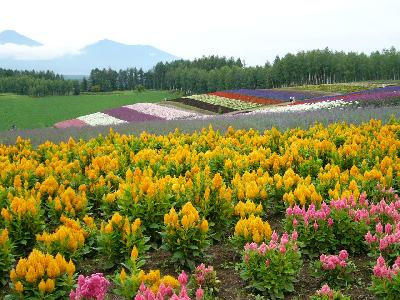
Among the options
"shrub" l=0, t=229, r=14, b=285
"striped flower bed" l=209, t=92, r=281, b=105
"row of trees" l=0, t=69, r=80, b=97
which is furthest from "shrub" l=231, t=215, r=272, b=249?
"row of trees" l=0, t=69, r=80, b=97

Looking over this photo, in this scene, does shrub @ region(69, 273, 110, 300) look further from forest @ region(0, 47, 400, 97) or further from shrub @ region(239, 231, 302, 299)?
forest @ region(0, 47, 400, 97)

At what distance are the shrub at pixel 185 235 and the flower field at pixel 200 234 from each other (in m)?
0.01

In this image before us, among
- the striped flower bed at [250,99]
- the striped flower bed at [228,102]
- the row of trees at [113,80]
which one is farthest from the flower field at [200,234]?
the row of trees at [113,80]

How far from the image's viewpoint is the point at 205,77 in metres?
91.8

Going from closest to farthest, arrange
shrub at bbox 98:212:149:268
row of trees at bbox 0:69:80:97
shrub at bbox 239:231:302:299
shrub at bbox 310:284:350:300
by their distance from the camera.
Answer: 1. shrub at bbox 310:284:350:300
2. shrub at bbox 239:231:302:299
3. shrub at bbox 98:212:149:268
4. row of trees at bbox 0:69:80:97

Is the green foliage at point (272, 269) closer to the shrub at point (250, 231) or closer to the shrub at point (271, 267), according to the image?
the shrub at point (271, 267)

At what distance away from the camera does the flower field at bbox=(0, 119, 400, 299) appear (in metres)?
4.39

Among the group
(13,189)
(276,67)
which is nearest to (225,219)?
(13,189)

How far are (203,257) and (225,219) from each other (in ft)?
2.50

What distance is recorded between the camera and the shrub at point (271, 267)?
4.62 meters

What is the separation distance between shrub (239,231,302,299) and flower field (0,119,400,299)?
1cm

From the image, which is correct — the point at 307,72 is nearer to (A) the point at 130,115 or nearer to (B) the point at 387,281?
(A) the point at 130,115

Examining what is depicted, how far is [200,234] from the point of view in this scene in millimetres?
5402

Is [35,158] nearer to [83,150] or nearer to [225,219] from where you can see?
[83,150]
